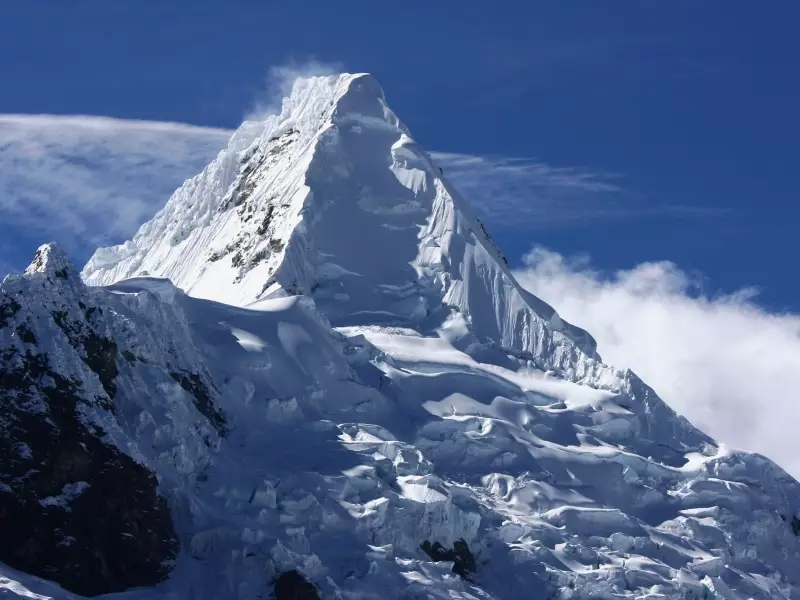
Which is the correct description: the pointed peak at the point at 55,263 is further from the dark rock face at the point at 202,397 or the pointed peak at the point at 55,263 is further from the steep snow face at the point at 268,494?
the dark rock face at the point at 202,397

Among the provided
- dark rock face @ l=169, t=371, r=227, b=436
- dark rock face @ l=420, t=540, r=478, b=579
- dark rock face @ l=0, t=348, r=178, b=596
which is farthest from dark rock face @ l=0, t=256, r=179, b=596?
dark rock face @ l=420, t=540, r=478, b=579

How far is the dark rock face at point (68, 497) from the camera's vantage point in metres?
154

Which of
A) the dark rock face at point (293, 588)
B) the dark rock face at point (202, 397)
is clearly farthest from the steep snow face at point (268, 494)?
the dark rock face at point (293, 588)

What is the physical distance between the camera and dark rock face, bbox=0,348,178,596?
505 ft

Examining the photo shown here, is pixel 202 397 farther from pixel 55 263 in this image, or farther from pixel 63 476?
pixel 63 476

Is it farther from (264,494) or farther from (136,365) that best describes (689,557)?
(136,365)

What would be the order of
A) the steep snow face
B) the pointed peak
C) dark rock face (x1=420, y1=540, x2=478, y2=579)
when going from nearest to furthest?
the steep snow face → the pointed peak → dark rock face (x1=420, y1=540, x2=478, y2=579)

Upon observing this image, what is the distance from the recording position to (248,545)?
165875 mm

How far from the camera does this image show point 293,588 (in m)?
162

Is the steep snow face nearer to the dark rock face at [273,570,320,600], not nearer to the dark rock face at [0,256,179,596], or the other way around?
the dark rock face at [0,256,179,596]

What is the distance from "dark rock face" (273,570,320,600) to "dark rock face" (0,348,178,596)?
11.1 meters

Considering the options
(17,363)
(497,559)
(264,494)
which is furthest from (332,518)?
(17,363)

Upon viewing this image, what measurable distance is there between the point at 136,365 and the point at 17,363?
760 inches

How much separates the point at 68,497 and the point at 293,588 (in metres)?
23.2
